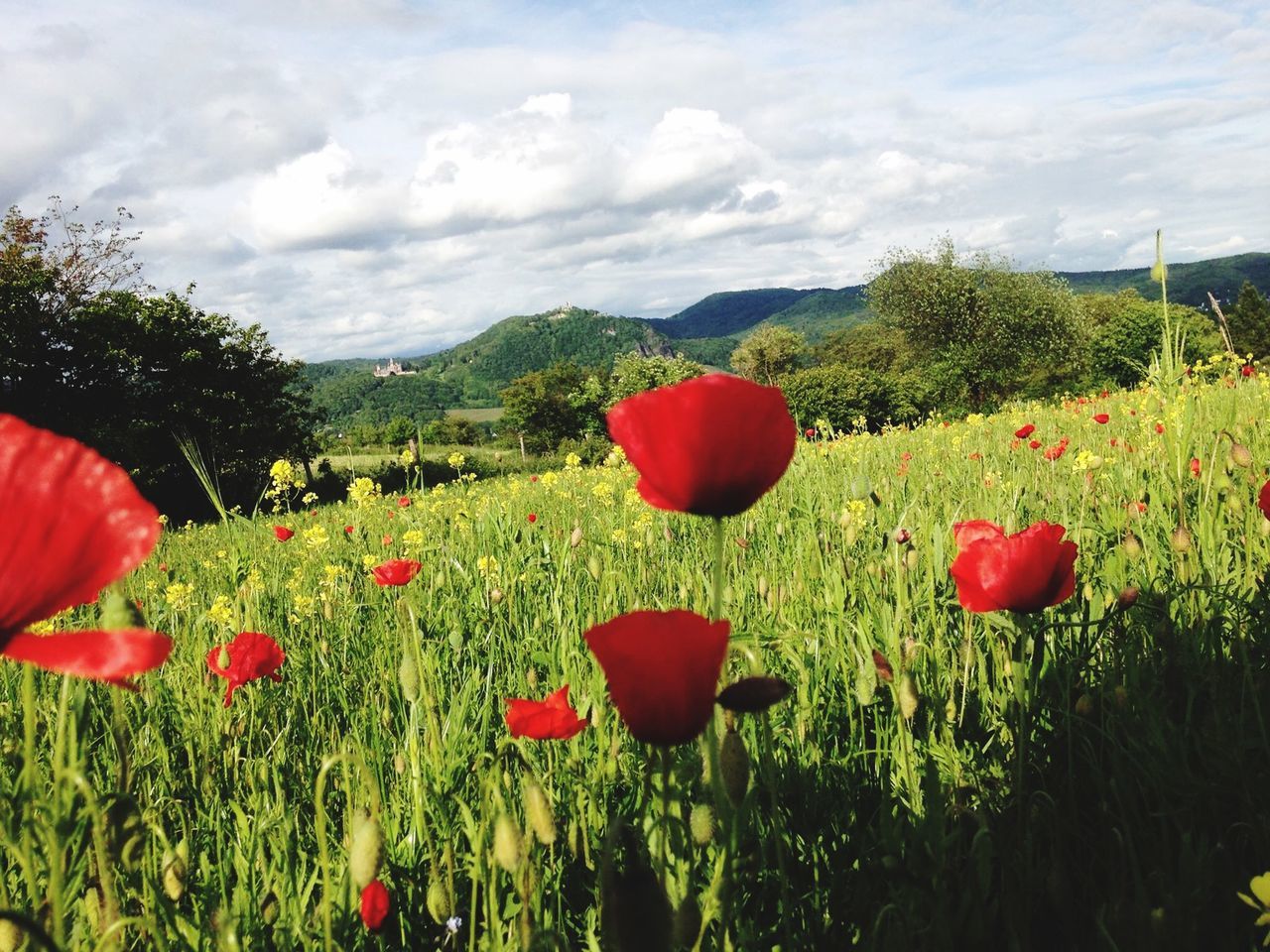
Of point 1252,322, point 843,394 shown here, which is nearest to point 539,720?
point 843,394

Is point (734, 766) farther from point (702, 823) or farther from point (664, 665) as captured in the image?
point (664, 665)

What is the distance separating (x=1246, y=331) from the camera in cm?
7656

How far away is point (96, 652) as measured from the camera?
0.53 metres

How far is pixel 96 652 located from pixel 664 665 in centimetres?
46

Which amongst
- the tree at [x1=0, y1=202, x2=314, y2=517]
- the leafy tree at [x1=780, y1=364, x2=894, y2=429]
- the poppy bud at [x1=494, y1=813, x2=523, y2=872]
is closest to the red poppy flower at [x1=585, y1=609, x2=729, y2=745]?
the poppy bud at [x1=494, y1=813, x2=523, y2=872]

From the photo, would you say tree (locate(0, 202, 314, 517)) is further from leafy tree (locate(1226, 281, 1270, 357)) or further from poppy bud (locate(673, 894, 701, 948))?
leafy tree (locate(1226, 281, 1270, 357))

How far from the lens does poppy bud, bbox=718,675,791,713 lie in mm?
726

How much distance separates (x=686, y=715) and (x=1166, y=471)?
11.3 ft

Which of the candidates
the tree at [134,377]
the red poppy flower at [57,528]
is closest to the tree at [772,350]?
the tree at [134,377]

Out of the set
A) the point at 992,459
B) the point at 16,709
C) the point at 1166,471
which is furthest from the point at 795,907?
the point at 992,459

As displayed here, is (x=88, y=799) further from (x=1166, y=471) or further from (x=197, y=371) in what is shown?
(x=197, y=371)

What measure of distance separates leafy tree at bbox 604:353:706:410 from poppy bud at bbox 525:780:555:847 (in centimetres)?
7467

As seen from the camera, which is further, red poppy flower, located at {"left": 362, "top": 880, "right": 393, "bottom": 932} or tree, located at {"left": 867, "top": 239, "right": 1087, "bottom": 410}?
tree, located at {"left": 867, "top": 239, "right": 1087, "bottom": 410}

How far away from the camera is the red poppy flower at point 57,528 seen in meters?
0.57
